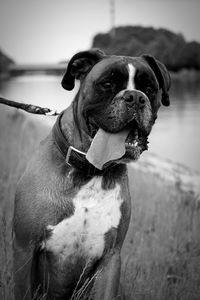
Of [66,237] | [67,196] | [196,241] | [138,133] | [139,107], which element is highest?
[139,107]

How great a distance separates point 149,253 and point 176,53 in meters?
65.2

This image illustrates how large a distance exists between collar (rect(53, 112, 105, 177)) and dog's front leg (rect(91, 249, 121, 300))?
24.5 inches

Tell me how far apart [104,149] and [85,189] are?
31 centimetres

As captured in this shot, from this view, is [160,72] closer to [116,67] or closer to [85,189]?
[116,67]

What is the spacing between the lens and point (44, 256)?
118 inches

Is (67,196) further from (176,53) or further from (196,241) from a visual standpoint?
(176,53)

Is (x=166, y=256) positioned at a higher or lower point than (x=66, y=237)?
lower

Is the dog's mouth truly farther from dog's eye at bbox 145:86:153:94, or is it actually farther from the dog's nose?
dog's eye at bbox 145:86:153:94

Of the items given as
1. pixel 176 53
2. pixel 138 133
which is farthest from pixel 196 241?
pixel 176 53

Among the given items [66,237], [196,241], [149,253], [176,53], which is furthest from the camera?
[176,53]

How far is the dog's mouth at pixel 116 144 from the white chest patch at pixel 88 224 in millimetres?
204

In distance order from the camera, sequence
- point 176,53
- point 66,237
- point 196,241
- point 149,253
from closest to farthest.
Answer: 1. point 66,237
2. point 149,253
3. point 196,241
4. point 176,53

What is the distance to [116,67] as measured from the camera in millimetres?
3080

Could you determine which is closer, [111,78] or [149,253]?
[111,78]
